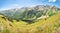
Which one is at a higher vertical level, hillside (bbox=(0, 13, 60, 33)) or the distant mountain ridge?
the distant mountain ridge

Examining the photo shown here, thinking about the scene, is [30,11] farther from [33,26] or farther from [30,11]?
[33,26]

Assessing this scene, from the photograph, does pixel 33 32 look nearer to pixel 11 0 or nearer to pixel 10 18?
pixel 10 18

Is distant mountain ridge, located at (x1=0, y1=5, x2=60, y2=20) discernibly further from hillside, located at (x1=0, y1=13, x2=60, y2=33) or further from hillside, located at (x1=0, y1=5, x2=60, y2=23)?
hillside, located at (x1=0, y1=13, x2=60, y2=33)

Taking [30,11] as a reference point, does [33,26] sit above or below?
below

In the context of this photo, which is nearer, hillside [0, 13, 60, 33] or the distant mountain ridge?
hillside [0, 13, 60, 33]

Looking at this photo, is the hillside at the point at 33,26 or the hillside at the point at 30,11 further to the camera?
the hillside at the point at 30,11

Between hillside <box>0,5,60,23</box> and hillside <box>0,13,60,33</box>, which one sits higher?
hillside <box>0,5,60,23</box>

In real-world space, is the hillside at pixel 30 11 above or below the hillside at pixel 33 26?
above

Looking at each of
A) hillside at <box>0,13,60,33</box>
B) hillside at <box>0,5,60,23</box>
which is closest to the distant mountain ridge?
hillside at <box>0,5,60,23</box>

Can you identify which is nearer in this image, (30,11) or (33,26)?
(33,26)

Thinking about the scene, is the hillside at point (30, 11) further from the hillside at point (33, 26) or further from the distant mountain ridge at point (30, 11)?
the hillside at point (33, 26)

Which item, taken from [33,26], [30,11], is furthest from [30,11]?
[33,26]

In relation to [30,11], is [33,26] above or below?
below

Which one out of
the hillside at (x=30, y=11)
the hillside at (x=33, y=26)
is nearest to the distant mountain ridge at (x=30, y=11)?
the hillside at (x=30, y=11)
